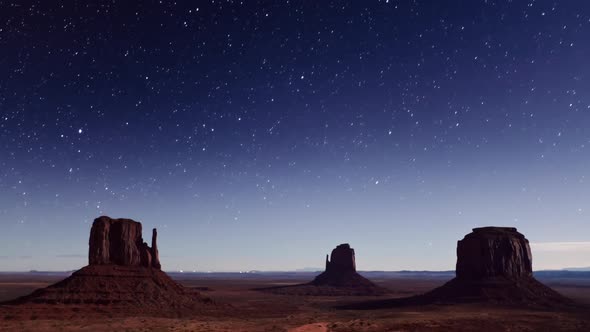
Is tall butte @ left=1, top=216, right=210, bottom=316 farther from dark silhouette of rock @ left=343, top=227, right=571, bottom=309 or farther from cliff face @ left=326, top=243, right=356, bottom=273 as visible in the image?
cliff face @ left=326, top=243, right=356, bottom=273

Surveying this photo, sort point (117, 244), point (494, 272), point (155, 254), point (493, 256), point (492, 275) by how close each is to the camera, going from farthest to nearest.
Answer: point (493, 256)
point (494, 272)
point (492, 275)
point (155, 254)
point (117, 244)

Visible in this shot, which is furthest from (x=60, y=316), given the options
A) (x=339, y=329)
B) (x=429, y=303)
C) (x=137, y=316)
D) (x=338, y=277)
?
(x=338, y=277)

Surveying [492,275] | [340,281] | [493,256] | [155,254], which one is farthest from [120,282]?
[340,281]

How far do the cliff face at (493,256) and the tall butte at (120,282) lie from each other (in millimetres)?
49788

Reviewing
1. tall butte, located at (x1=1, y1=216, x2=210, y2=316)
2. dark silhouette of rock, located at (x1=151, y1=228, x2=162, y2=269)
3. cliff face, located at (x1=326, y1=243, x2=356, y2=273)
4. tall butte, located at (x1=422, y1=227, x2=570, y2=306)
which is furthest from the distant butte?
tall butte, located at (x1=1, y1=216, x2=210, y2=316)

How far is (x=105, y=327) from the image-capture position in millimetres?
54156

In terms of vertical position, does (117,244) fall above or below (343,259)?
above

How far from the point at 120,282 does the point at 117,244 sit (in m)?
7.30

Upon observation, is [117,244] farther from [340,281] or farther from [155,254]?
[340,281]

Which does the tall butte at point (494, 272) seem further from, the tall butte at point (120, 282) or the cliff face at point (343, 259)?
the cliff face at point (343, 259)

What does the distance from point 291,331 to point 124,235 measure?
39.2 meters

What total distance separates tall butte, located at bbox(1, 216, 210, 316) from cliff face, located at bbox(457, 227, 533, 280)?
4979cm

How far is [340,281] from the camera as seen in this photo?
159875mm

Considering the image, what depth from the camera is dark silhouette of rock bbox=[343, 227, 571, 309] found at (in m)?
87.5
